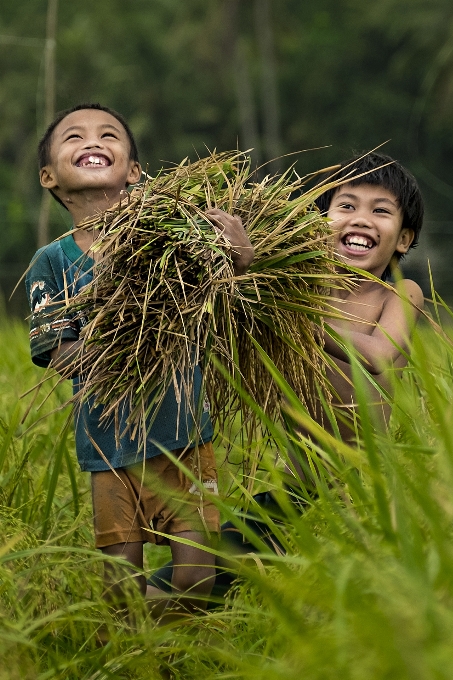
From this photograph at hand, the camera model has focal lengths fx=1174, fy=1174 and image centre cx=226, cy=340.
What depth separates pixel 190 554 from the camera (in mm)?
2699

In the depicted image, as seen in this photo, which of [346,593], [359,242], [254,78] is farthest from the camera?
[254,78]

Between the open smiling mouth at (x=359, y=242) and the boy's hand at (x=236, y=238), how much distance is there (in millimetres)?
736

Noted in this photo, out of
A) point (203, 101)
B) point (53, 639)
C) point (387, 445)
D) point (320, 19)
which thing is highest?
point (320, 19)

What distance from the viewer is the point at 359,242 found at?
122 inches

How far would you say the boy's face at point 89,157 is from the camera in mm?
2877

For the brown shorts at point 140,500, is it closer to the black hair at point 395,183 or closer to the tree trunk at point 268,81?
the black hair at point 395,183

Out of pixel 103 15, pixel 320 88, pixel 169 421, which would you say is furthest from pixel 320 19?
pixel 169 421

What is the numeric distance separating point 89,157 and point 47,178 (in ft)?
0.54

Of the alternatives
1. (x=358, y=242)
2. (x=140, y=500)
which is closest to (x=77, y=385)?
(x=140, y=500)

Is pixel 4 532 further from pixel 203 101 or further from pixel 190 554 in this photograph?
pixel 203 101

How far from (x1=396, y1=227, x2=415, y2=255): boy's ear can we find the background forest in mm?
25011

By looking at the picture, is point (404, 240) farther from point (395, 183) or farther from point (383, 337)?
point (383, 337)

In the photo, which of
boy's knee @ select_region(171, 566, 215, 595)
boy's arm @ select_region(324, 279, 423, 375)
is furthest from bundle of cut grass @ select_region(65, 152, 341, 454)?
boy's knee @ select_region(171, 566, 215, 595)

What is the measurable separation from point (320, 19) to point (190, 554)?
35.7 meters
